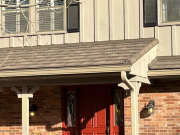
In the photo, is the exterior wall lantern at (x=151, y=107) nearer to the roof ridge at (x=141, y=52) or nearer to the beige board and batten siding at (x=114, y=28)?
the beige board and batten siding at (x=114, y=28)

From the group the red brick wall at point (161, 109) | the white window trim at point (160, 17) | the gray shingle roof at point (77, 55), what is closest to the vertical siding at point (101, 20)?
the gray shingle roof at point (77, 55)

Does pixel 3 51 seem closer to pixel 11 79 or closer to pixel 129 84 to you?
pixel 11 79

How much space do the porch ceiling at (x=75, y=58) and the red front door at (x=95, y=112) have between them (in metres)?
1.42

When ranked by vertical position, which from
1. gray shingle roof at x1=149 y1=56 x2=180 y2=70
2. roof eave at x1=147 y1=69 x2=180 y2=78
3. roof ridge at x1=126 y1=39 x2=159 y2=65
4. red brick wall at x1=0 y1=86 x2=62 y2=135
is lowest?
red brick wall at x1=0 y1=86 x2=62 y2=135

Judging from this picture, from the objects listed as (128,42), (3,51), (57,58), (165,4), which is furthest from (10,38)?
(165,4)

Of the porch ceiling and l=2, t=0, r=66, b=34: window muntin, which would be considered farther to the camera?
l=2, t=0, r=66, b=34: window muntin

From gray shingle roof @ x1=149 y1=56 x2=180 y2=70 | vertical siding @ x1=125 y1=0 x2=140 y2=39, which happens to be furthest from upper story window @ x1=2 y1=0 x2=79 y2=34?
gray shingle roof @ x1=149 y1=56 x2=180 y2=70

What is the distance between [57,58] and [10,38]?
2.41m

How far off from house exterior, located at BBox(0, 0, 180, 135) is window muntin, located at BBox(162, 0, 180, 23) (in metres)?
0.02

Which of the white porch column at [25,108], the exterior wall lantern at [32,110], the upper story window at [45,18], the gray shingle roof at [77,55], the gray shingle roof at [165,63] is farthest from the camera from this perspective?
the exterior wall lantern at [32,110]

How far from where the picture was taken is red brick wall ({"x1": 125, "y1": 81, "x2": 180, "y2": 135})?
11.9m

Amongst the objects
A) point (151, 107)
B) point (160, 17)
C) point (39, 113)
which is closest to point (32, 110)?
point (39, 113)

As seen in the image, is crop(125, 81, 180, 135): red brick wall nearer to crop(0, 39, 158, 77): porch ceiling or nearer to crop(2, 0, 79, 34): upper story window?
crop(0, 39, 158, 77): porch ceiling

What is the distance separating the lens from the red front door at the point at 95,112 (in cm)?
1289
